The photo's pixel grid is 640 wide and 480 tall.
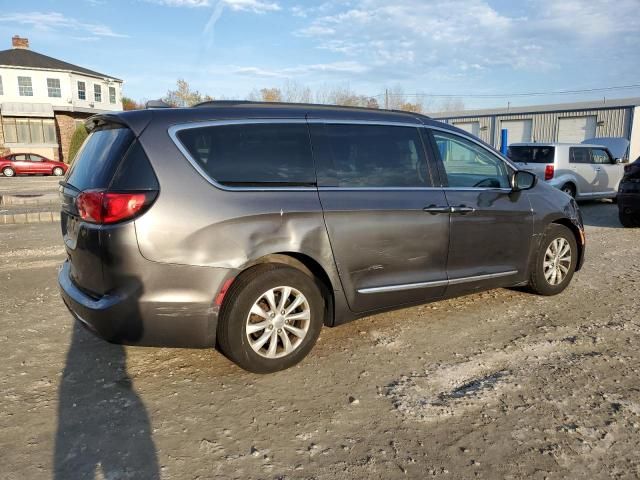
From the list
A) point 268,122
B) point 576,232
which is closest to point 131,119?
point 268,122

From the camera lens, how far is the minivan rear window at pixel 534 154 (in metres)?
12.4

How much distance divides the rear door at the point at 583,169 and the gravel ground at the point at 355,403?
30.0ft

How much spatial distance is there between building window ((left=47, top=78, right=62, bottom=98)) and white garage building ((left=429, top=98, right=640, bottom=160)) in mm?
29758

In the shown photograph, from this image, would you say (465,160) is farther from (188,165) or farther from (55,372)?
(55,372)

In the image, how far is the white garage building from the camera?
27328mm

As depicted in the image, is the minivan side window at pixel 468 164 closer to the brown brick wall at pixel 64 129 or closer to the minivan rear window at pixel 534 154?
the minivan rear window at pixel 534 154

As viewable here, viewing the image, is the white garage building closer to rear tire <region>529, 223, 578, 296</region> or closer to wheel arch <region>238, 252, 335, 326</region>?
rear tire <region>529, 223, 578, 296</region>

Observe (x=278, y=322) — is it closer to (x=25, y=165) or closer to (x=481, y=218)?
(x=481, y=218)

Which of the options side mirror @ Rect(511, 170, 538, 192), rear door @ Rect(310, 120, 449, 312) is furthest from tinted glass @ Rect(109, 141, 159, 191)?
side mirror @ Rect(511, 170, 538, 192)

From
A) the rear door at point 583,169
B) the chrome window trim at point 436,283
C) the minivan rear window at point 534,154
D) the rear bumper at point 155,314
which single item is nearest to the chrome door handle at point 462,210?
the chrome window trim at point 436,283

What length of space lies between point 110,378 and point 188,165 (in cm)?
161

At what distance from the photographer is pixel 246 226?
324 cm

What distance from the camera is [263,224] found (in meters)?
3.30

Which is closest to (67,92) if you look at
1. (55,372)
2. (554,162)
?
(554,162)
